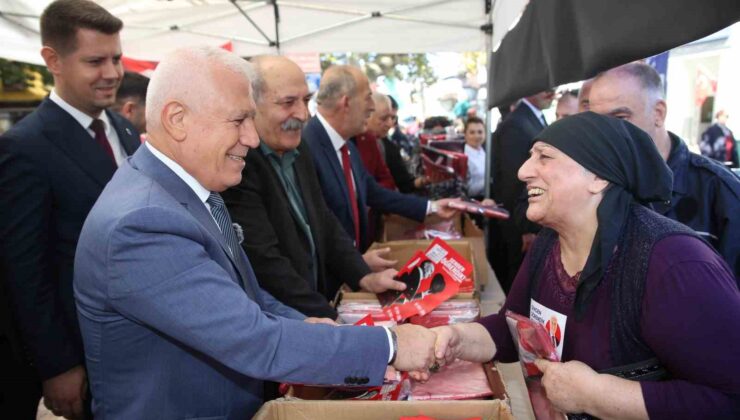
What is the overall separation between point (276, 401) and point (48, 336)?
1202mm

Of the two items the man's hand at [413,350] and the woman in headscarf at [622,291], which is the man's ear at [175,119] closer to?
the man's hand at [413,350]

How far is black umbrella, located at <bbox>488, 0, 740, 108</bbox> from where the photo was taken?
1.06 meters

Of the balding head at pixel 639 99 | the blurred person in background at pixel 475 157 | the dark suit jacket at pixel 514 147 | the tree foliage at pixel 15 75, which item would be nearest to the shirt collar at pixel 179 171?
the balding head at pixel 639 99

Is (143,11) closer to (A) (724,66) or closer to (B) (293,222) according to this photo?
(B) (293,222)

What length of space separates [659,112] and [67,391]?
9.35ft

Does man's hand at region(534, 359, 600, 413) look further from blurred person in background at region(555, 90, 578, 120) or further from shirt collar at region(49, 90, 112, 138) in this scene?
blurred person in background at region(555, 90, 578, 120)

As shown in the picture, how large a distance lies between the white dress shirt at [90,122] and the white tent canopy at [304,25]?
9.74 feet

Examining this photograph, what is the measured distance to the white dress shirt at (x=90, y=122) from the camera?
7.59 ft

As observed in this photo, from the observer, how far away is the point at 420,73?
2806 centimetres

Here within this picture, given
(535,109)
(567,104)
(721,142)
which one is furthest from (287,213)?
(721,142)

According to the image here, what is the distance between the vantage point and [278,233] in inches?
92.6

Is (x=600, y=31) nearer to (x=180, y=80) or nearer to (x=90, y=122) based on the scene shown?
(x=180, y=80)

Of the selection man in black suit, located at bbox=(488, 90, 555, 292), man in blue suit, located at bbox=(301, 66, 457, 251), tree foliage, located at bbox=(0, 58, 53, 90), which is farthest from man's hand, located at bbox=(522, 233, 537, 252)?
tree foliage, located at bbox=(0, 58, 53, 90)

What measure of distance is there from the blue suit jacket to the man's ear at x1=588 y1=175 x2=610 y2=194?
783 mm
